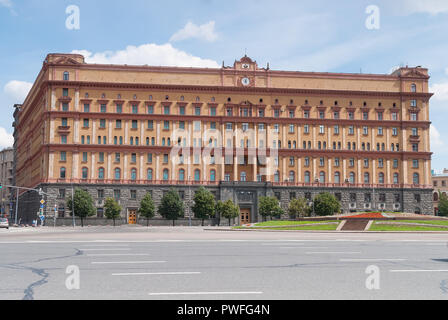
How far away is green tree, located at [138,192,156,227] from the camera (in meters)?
79.3

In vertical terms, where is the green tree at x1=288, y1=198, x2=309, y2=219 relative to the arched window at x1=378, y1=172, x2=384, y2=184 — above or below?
below

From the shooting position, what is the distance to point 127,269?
13.5 metres

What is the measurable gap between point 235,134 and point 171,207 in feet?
55.8

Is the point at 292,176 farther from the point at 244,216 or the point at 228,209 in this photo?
the point at 228,209

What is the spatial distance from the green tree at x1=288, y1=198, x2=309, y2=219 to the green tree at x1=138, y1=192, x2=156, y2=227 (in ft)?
72.9

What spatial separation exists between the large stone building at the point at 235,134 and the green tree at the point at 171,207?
134 inches

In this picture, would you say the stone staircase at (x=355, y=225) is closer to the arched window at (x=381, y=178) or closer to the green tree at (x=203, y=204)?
the green tree at (x=203, y=204)

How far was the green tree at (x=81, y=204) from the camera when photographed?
3054 inches

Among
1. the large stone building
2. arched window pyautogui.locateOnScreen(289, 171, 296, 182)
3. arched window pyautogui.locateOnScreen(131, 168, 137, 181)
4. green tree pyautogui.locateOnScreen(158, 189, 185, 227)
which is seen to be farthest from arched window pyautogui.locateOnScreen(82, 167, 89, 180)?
arched window pyautogui.locateOnScreen(289, 171, 296, 182)

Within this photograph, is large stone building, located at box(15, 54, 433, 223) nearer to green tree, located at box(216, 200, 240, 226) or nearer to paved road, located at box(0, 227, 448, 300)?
green tree, located at box(216, 200, 240, 226)

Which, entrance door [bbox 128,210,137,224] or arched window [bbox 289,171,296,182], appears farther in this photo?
arched window [bbox 289,171,296,182]

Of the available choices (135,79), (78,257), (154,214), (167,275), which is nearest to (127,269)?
(167,275)

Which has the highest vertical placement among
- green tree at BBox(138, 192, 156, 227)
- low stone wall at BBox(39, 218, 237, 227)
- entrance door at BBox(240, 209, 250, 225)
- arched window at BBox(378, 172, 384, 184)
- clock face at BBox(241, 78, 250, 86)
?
clock face at BBox(241, 78, 250, 86)
